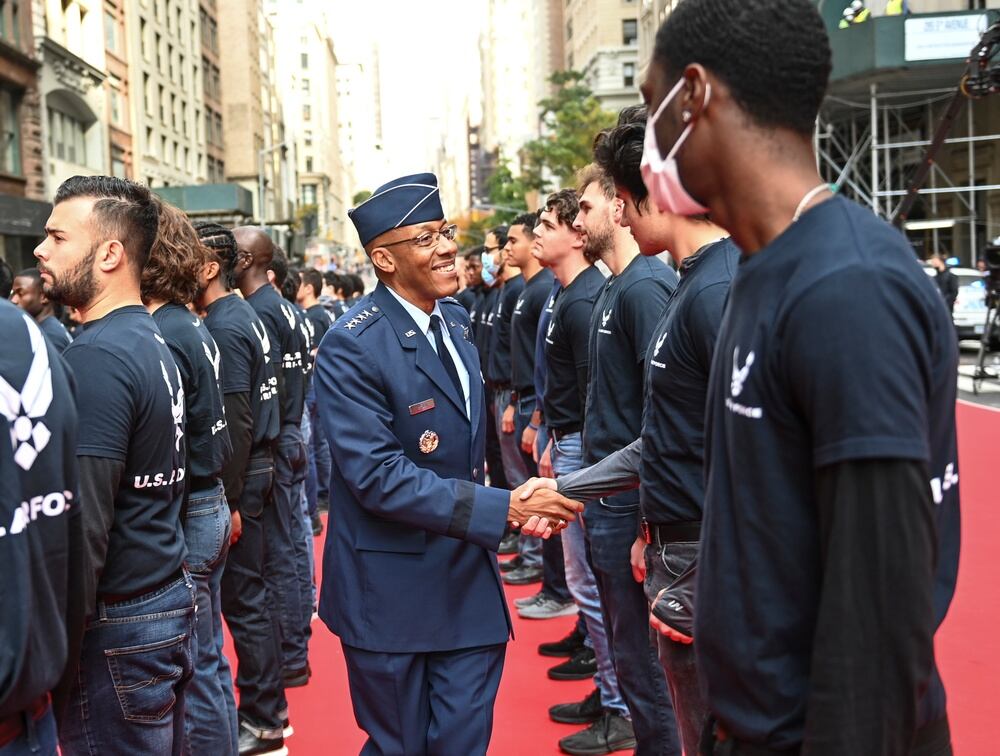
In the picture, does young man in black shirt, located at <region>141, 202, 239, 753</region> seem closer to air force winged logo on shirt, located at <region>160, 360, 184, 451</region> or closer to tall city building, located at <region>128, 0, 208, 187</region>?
air force winged logo on shirt, located at <region>160, 360, 184, 451</region>

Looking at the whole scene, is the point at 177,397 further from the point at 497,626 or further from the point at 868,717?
the point at 868,717

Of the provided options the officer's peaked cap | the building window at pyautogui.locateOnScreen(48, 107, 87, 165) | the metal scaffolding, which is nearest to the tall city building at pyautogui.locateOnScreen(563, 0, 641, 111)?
the metal scaffolding

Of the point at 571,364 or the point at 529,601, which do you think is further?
the point at 529,601

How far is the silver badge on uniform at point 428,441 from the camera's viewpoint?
3576 millimetres

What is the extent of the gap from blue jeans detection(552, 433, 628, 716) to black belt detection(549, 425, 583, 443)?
17 mm

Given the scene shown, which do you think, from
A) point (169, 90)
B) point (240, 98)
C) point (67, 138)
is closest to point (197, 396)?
point (67, 138)

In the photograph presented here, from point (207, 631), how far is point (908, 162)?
37715mm

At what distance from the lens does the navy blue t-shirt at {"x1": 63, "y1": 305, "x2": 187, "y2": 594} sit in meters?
3.18

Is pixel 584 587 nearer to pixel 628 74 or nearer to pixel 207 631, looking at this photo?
pixel 207 631

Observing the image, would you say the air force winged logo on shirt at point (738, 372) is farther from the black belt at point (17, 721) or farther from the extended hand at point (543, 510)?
the extended hand at point (543, 510)

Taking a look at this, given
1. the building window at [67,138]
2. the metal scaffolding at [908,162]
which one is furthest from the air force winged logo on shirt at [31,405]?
the building window at [67,138]

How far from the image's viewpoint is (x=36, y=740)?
7.59 ft

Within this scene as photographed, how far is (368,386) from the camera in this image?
3547 mm

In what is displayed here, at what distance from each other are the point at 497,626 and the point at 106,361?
1.49 m
